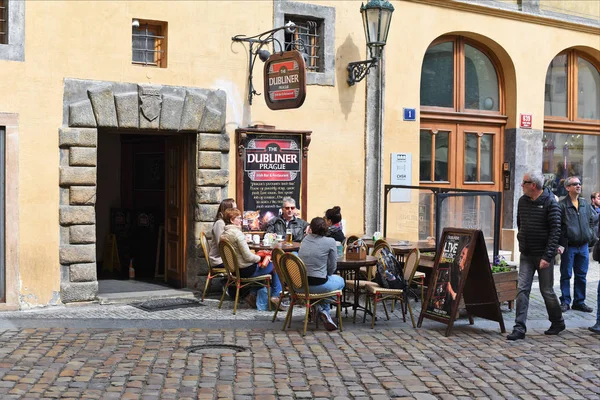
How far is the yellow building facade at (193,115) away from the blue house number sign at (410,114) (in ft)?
0.23

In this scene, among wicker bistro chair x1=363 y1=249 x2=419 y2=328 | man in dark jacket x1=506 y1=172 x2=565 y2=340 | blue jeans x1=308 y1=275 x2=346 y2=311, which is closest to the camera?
man in dark jacket x1=506 y1=172 x2=565 y2=340

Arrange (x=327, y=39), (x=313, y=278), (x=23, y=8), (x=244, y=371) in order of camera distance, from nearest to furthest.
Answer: (x=244, y=371)
(x=313, y=278)
(x=23, y=8)
(x=327, y=39)

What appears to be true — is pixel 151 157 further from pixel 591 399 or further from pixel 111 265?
pixel 591 399

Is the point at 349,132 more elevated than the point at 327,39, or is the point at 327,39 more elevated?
the point at 327,39

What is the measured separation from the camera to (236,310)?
10.5 metres

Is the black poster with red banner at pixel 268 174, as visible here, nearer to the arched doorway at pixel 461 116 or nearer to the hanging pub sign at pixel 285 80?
the hanging pub sign at pixel 285 80

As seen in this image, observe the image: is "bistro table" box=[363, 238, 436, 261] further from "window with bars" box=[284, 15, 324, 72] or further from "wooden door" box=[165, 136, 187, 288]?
"window with bars" box=[284, 15, 324, 72]

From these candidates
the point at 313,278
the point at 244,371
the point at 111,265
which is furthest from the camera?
the point at 111,265

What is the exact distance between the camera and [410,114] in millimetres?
13305

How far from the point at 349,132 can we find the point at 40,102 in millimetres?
4452

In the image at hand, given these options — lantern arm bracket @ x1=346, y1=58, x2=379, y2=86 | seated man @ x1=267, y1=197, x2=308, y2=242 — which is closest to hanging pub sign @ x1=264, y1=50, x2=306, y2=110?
seated man @ x1=267, y1=197, x2=308, y2=242

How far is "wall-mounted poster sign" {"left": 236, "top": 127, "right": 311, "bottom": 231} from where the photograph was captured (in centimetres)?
1172

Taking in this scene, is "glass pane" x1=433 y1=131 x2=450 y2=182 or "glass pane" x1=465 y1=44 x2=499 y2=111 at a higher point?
"glass pane" x1=465 y1=44 x2=499 y2=111

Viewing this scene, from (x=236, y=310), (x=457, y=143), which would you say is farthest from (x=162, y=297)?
(x=457, y=143)
